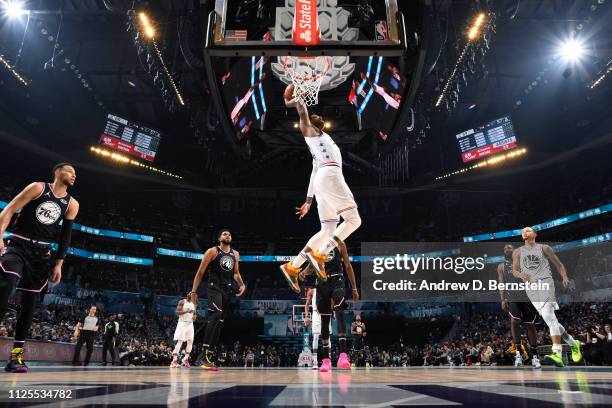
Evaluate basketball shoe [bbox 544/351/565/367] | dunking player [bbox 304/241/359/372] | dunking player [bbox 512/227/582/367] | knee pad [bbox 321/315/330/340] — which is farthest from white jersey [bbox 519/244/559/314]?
knee pad [bbox 321/315/330/340]

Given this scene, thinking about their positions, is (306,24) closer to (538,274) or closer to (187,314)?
(538,274)

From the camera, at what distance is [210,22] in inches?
232

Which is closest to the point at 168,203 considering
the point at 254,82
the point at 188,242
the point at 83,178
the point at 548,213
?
the point at 188,242

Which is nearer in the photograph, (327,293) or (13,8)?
(327,293)

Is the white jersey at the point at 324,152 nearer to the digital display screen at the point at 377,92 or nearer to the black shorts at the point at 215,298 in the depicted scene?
the black shorts at the point at 215,298

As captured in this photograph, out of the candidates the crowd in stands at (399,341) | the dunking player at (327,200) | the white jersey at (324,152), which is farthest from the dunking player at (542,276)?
the crowd in stands at (399,341)

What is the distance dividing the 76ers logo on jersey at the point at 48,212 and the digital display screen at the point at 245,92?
19.6ft

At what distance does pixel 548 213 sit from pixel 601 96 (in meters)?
8.55

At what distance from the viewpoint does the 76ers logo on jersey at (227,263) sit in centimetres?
668

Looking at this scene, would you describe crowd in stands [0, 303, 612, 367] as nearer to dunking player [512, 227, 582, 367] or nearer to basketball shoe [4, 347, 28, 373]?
dunking player [512, 227, 582, 367]

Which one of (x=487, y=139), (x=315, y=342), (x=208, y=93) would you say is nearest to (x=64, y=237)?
(x=315, y=342)

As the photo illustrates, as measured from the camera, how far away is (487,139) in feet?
71.1

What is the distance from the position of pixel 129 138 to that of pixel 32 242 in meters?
19.0

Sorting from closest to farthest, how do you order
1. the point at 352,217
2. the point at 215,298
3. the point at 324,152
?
the point at 352,217
the point at 324,152
the point at 215,298
